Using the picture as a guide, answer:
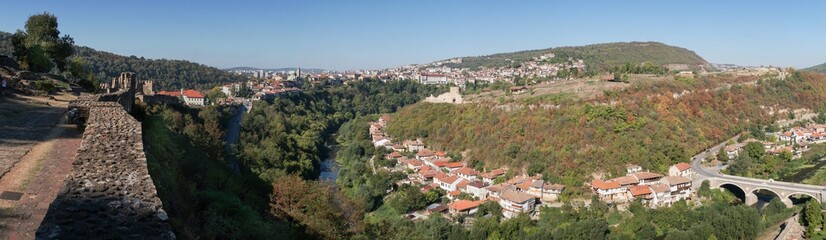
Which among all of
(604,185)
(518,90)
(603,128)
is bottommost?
(604,185)

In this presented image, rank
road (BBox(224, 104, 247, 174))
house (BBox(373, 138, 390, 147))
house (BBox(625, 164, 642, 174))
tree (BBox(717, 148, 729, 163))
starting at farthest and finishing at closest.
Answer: house (BBox(373, 138, 390, 147))
tree (BBox(717, 148, 729, 163))
road (BBox(224, 104, 247, 174))
house (BBox(625, 164, 642, 174))

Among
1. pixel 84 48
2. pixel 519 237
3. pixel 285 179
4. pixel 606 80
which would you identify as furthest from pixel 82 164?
pixel 84 48

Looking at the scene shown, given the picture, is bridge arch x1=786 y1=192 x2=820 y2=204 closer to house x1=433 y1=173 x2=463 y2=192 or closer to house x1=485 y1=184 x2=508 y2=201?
house x1=485 y1=184 x2=508 y2=201

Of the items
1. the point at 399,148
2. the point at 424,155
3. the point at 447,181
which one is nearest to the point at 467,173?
the point at 447,181

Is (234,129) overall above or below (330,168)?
above

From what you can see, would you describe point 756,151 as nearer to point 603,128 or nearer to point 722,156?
point 722,156

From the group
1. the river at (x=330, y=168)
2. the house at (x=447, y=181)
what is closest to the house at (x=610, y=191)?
the house at (x=447, y=181)

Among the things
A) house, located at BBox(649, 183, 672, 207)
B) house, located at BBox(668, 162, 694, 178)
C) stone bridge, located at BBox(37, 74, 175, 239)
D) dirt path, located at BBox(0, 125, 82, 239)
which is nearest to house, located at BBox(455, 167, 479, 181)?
house, located at BBox(649, 183, 672, 207)

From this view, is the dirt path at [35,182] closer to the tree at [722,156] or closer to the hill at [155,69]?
the tree at [722,156]
